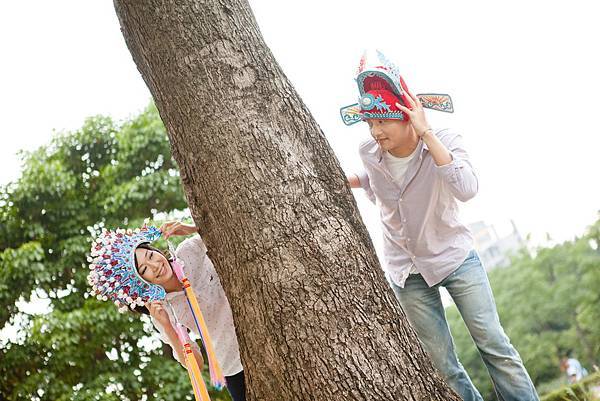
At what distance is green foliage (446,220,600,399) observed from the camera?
14766 millimetres

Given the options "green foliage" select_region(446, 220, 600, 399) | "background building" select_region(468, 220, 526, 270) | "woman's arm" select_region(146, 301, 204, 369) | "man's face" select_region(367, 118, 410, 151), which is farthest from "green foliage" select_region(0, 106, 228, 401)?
"background building" select_region(468, 220, 526, 270)

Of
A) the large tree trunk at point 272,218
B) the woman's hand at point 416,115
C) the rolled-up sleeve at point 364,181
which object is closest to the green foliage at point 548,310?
the rolled-up sleeve at point 364,181

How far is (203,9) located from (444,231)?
138 centimetres

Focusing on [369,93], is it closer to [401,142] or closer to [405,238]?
[401,142]

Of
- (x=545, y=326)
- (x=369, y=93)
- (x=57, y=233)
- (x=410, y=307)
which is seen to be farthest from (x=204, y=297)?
(x=545, y=326)

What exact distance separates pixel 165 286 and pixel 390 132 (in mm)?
1190

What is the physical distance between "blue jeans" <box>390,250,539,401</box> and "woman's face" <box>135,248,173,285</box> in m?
1.03

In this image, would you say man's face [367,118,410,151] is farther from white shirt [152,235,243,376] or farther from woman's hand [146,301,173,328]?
woman's hand [146,301,173,328]

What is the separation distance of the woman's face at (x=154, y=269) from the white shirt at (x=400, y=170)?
39.9 inches

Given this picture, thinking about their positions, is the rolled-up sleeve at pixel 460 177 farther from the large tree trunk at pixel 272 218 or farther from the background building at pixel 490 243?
the background building at pixel 490 243

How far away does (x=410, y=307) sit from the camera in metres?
3.43

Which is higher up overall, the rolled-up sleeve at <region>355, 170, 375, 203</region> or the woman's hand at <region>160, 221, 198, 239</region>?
the woman's hand at <region>160, 221, 198, 239</region>

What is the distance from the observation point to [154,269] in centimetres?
339

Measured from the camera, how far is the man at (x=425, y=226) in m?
3.20
